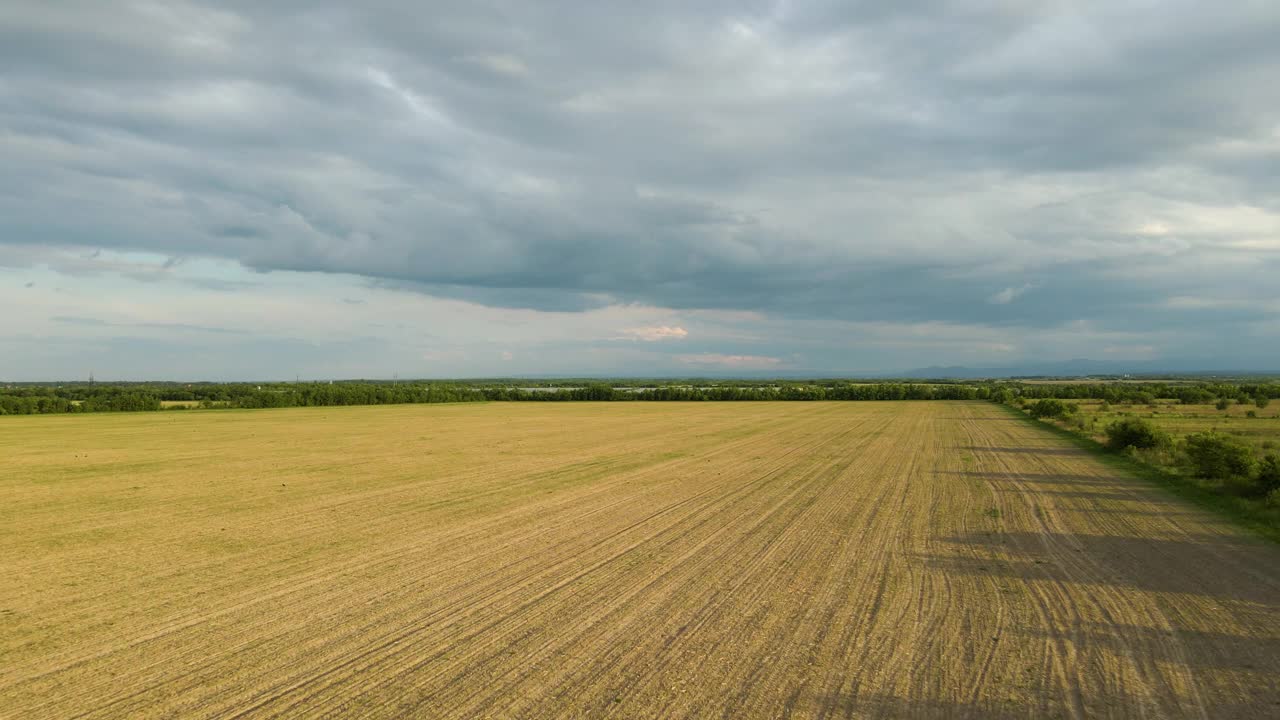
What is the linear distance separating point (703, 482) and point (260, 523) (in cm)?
1210

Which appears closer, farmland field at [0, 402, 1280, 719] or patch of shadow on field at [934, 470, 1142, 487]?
farmland field at [0, 402, 1280, 719]

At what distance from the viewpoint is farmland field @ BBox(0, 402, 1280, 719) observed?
6.75m

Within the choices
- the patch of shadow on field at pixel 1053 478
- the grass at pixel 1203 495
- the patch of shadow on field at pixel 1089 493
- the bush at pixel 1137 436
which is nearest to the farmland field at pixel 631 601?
the patch of shadow on field at pixel 1089 493

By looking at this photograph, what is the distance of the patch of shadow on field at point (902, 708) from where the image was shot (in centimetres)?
630

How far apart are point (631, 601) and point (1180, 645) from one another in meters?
6.72

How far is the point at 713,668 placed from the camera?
730cm

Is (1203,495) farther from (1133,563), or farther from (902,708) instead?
(902,708)

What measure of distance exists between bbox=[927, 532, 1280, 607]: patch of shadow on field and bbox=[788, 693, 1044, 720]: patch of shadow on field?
515 centimetres

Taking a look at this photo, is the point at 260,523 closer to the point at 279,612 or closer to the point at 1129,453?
the point at 279,612

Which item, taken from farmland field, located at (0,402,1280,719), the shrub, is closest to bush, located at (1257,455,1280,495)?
the shrub

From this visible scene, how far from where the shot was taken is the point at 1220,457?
20578mm

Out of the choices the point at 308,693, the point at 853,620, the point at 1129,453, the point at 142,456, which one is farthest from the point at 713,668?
the point at 142,456

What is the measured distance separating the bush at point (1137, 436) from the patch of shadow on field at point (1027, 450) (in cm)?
141

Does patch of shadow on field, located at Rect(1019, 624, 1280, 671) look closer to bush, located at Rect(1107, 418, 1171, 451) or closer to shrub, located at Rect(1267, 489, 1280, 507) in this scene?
shrub, located at Rect(1267, 489, 1280, 507)
